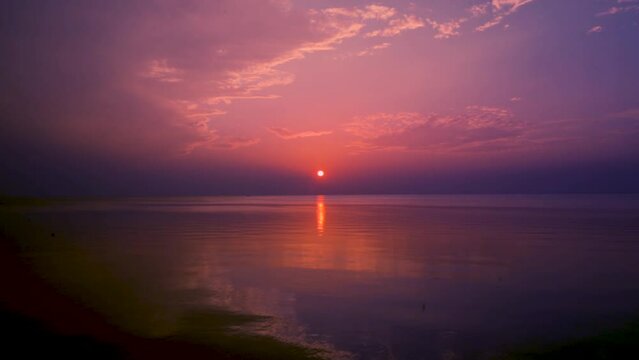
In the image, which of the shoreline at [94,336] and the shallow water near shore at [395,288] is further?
the shallow water near shore at [395,288]

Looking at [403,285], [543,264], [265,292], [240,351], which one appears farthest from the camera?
[543,264]

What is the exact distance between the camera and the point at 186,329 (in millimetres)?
14789

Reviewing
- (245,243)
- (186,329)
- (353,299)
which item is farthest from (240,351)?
(245,243)

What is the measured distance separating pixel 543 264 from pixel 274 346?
20.9 metres

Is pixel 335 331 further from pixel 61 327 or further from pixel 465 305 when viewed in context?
pixel 61 327

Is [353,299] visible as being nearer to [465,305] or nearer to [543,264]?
[465,305]

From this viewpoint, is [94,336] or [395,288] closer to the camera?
[94,336]

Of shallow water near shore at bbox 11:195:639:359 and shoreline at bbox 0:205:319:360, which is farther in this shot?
shallow water near shore at bbox 11:195:639:359

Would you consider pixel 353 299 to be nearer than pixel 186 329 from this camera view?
No

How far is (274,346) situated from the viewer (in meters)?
13.3

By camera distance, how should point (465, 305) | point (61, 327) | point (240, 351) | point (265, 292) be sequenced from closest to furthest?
1. point (240, 351)
2. point (61, 327)
3. point (465, 305)
4. point (265, 292)

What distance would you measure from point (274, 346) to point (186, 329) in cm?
335

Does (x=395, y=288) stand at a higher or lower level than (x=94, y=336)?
lower

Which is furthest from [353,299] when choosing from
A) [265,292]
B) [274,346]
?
[274,346]
